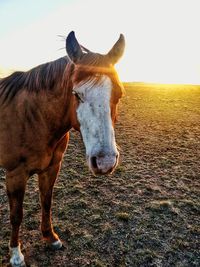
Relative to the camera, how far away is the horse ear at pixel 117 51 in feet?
10.5

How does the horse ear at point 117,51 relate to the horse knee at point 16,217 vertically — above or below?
above

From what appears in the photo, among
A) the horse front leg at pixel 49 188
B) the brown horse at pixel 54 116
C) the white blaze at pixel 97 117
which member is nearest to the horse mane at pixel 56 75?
the brown horse at pixel 54 116

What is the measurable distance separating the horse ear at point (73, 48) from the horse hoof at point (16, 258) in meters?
2.75

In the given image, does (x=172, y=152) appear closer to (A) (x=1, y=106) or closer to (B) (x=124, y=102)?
(A) (x=1, y=106)

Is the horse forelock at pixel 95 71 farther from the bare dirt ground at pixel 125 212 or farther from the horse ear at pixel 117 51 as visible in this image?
the bare dirt ground at pixel 125 212

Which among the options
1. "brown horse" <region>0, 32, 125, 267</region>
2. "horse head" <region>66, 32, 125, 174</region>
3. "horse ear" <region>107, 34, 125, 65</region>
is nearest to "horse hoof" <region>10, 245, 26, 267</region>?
"brown horse" <region>0, 32, 125, 267</region>

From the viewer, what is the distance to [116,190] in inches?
239

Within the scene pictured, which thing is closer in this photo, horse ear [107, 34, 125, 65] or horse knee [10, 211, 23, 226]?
A: horse ear [107, 34, 125, 65]

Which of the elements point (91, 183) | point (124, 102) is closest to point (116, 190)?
point (91, 183)

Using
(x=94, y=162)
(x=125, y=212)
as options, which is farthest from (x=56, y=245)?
(x=94, y=162)

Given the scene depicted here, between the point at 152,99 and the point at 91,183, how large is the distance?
11578 millimetres

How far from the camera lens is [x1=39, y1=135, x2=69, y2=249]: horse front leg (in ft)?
13.5

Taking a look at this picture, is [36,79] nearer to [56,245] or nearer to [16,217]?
[16,217]

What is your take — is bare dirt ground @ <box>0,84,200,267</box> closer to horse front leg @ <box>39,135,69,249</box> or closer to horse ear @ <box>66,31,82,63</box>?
Result: horse front leg @ <box>39,135,69,249</box>
